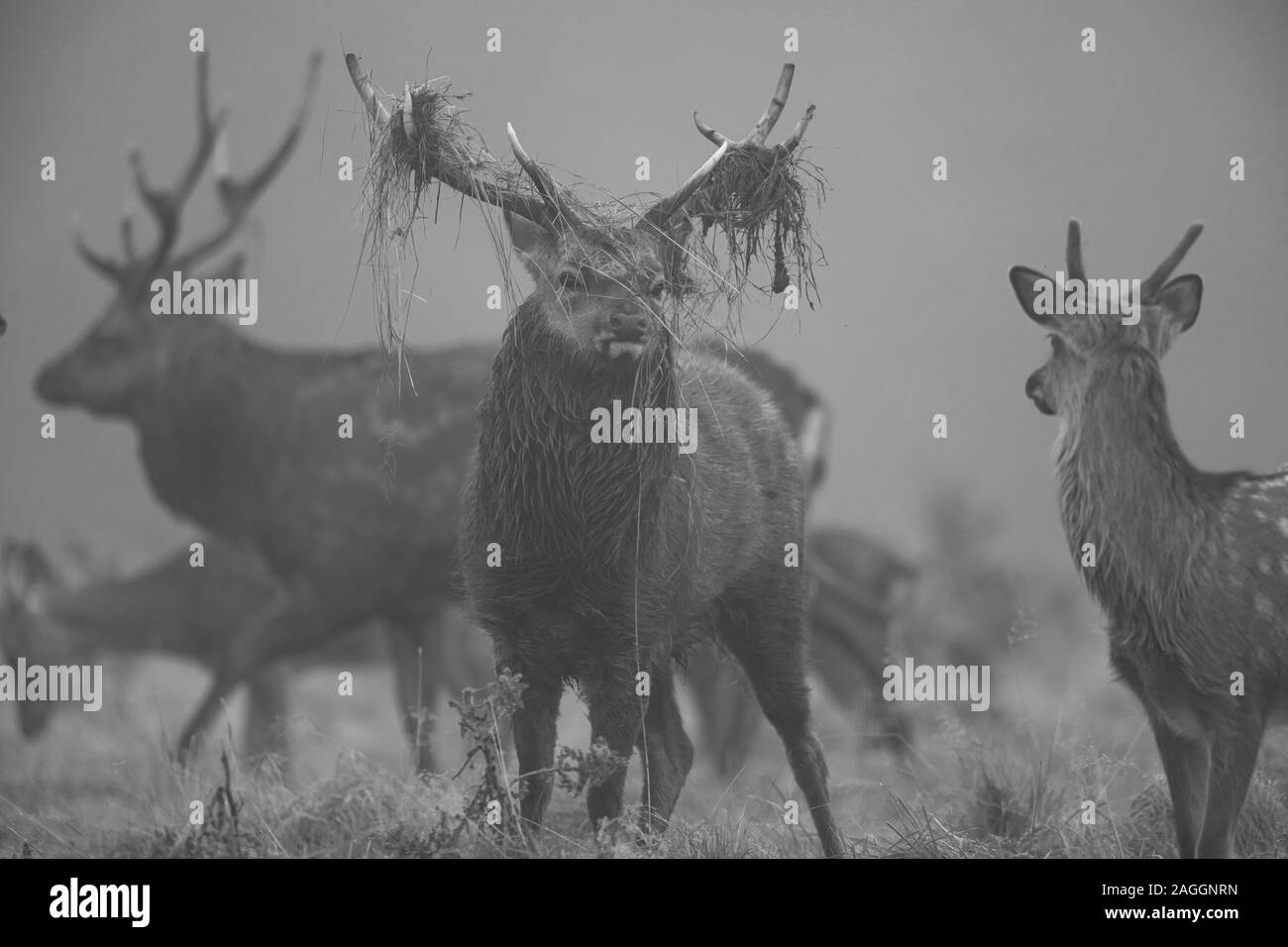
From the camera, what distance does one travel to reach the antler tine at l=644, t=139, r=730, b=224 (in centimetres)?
521

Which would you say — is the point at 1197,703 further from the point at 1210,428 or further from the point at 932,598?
the point at 1210,428

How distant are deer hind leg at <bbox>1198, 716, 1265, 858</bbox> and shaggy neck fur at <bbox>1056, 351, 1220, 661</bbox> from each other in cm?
39

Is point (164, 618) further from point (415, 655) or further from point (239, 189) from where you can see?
point (239, 189)

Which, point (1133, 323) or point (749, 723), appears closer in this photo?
point (1133, 323)

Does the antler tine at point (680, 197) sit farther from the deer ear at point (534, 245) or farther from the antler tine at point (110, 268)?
the antler tine at point (110, 268)

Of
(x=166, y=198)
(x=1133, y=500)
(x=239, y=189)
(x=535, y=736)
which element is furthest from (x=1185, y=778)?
(x=239, y=189)

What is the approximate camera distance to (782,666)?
5.83m

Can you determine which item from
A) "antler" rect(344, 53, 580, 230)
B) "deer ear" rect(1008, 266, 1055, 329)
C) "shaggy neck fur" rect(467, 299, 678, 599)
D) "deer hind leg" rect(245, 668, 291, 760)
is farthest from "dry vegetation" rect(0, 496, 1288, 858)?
"antler" rect(344, 53, 580, 230)

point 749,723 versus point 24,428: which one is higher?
point 24,428

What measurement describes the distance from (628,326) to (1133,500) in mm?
1752
